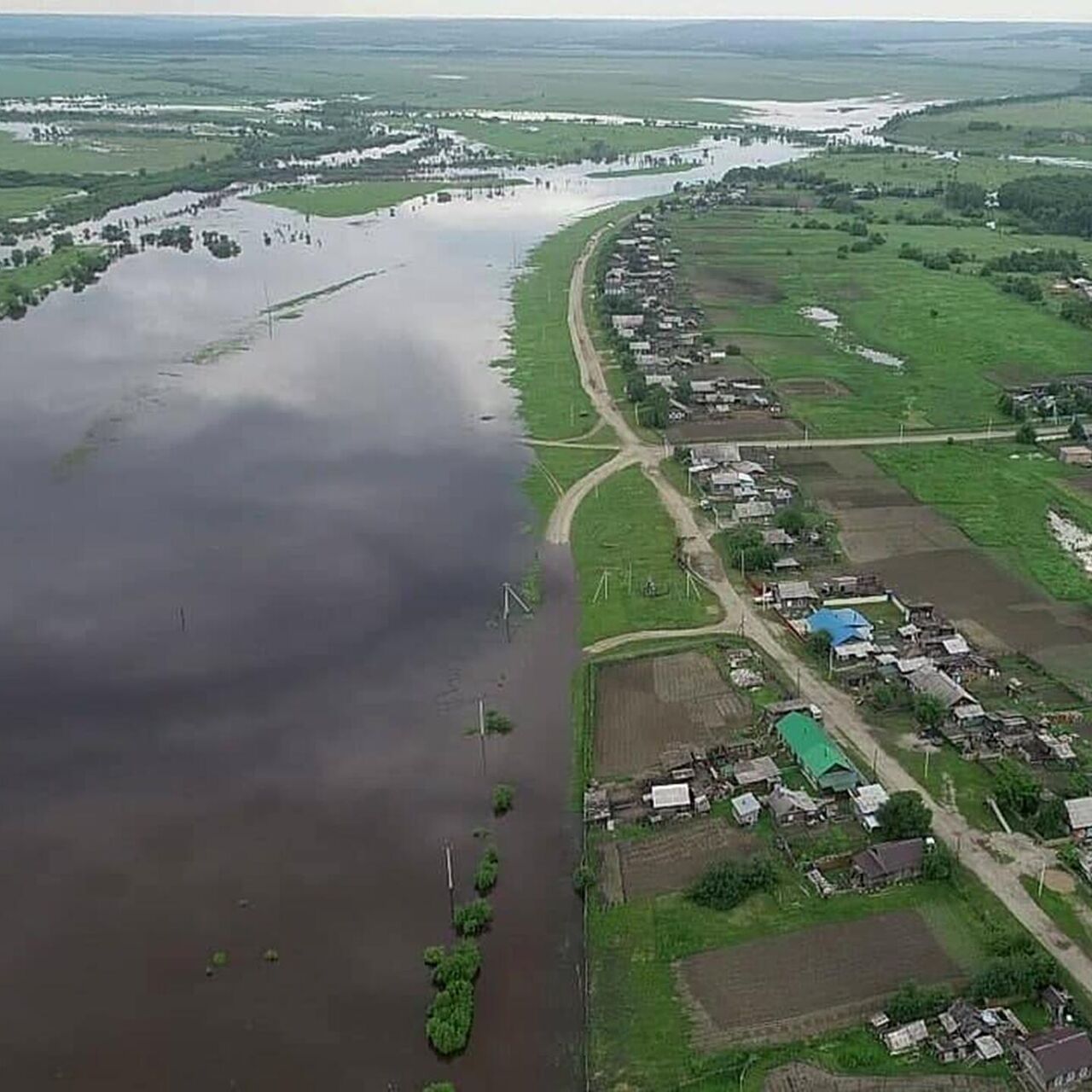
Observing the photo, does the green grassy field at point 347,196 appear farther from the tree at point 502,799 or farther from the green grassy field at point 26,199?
the tree at point 502,799

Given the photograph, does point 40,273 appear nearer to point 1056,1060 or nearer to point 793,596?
point 793,596

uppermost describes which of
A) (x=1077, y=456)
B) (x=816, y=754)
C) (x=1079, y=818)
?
(x=1079, y=818)

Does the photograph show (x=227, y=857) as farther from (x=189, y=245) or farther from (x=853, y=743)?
(x=189, y=245)

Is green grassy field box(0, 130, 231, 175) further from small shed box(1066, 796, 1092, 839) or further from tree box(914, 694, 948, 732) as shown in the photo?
small shed box(1066, 796, 1092, 839)

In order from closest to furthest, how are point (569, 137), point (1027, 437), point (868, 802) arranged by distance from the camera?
point (868, 802) → point (1027, 437) → point (569, 137)

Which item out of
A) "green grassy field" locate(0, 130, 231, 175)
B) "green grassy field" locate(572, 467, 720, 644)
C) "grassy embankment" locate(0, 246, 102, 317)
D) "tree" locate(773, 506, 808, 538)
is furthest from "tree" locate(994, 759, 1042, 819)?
"green grassy field" locate(0, 130, 231, 175)

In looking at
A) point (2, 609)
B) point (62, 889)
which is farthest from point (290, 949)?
point (2, 609)

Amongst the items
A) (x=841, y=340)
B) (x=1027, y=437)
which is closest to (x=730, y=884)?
(x=1027, y=437)

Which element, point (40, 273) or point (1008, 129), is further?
point (1008, 129)
